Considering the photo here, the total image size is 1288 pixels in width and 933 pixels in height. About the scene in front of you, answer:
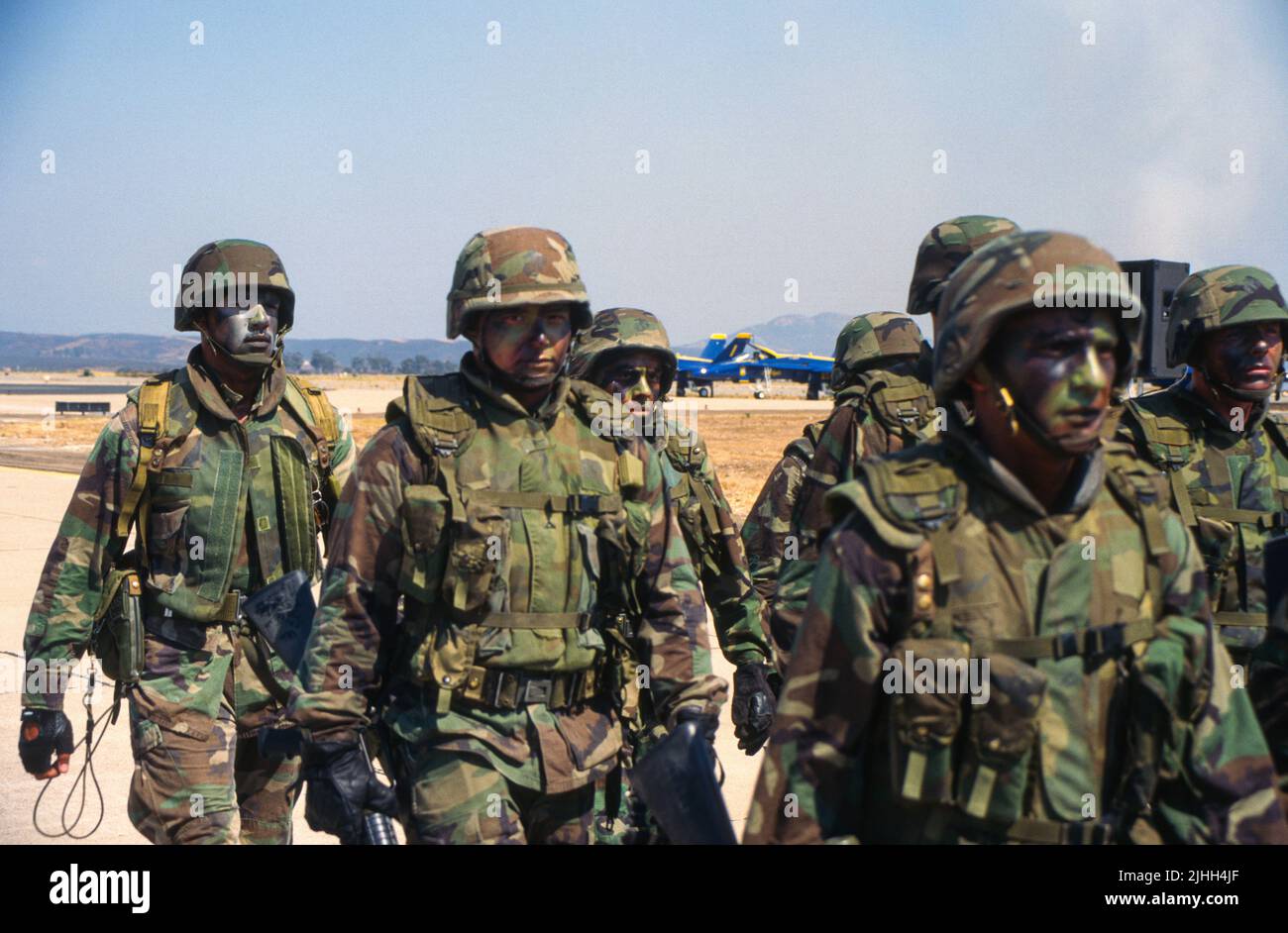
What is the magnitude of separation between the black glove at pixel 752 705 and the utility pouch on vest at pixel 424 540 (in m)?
1.94

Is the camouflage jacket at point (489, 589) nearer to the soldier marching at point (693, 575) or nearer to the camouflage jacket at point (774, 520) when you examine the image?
the soldier marching at point (693, 575)

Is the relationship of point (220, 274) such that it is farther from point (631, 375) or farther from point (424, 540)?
point (424, 540)

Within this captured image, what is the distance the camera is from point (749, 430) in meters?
40.3

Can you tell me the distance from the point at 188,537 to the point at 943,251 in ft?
10.5

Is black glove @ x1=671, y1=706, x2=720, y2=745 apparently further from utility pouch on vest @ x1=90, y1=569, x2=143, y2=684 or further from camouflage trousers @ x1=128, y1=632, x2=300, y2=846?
utility pouch on vest @ x1=90, y1=569, x2=143, y2=684

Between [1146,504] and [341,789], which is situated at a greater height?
[1146,504]

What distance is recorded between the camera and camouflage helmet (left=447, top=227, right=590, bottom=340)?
4270 millimetres

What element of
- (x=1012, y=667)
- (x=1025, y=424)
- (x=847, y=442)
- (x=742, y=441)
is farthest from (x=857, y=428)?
(x=742, y=441)

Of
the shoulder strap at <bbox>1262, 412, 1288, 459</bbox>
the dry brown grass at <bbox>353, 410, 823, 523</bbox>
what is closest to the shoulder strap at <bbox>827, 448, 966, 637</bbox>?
the shoulder strap at <bbox>1262, 412, 1288, 459</bbox>

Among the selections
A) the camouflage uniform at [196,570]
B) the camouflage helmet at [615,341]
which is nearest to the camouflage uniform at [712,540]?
the camouflage helmet at [615,341]

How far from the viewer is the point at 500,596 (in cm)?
411

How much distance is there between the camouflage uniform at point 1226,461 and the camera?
18.2 feet

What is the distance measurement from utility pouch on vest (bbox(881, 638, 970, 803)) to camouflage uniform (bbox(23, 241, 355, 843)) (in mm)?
3249
